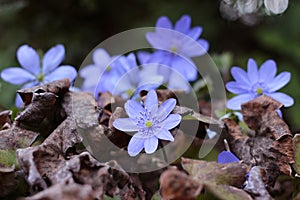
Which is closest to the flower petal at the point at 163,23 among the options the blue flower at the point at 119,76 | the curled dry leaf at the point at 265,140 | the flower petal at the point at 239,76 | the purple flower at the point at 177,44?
the purple flower at the point at 177,44

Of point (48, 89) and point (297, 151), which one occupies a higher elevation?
point (48, 89)

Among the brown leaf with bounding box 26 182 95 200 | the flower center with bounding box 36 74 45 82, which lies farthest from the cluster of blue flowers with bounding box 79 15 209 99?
the brown leaf with bounding box 26 182 95 200

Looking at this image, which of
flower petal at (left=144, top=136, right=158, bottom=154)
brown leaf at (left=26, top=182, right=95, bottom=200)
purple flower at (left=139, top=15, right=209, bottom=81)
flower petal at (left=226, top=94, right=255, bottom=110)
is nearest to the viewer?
brown leaf at (left=26, top=182, right=95, bottom=200)

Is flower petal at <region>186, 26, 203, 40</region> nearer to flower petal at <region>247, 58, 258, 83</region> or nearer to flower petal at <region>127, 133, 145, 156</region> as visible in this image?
flower petal at <region>247, 58, 258, 83</region>

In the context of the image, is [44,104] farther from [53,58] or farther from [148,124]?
[53,58]

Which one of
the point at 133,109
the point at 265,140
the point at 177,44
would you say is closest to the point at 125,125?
the point at 133,109

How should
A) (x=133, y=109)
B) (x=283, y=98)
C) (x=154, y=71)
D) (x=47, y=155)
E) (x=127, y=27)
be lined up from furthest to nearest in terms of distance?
(x=127, y=27)
(x=154, y=71)
(x=283, y=98)
(x=133, y=109)
(x=47, y=155)
